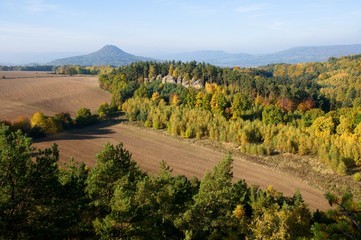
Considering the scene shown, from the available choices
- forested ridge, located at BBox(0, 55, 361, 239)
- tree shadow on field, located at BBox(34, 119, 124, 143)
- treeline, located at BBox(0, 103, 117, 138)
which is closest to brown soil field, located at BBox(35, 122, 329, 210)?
tree shadow on field, located at BBox(34, 119, 124, 143)

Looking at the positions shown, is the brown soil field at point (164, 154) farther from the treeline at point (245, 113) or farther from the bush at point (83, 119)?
the treeline at point (245, 113)

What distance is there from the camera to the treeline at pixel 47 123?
2345 inches

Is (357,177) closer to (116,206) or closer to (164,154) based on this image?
(164,154)

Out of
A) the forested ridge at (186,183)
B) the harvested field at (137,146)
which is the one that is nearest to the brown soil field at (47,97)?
the harvested field at (137,146)

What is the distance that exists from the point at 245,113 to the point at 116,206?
55.6 meters

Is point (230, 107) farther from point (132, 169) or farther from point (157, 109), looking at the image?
point (132, 169)

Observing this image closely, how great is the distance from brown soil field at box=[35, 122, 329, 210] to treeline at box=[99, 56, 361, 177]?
17.9ft

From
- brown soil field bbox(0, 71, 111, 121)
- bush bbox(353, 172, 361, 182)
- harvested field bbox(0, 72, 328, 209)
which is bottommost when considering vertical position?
bush bbox(353, 172, 361, 182)

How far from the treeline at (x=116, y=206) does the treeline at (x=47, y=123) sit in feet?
129

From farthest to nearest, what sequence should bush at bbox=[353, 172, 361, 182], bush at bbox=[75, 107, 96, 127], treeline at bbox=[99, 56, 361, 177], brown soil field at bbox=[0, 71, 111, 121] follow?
brown soil field at bbox=[0, 71, 111, 121] → bush at bbox=[75, 107, 96, 127] → treeline at bbox=[99, 56, 361, 177] → bush at bbox=[353, 172, 361, 182]

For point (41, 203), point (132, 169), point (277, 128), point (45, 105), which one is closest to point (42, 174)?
point (41, 203)

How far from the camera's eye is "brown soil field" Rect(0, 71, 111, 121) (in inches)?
3270

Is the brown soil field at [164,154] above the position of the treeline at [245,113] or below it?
below

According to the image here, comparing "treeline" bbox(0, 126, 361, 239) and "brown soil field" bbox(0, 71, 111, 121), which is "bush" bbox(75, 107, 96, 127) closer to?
"brown soil field" bbox(0, 71, 111, 121)
